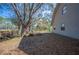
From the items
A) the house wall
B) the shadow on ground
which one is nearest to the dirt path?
the shadow on ground

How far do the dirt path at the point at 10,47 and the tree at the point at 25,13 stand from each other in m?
0.25

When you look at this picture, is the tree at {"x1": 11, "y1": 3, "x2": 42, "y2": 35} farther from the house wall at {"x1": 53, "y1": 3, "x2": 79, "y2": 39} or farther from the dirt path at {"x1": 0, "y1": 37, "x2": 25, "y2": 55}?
the house wall at {"x1": 53, "y1": 3, "x2": 79, "y2": 39}

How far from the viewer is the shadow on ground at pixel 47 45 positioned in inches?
138

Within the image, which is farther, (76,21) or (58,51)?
(76,21)

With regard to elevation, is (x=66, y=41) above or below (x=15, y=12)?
below

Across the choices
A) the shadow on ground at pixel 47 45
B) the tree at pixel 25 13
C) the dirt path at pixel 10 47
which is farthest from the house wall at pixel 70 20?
the dirt path at pixel 10 47

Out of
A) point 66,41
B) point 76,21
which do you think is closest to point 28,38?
point 66,41

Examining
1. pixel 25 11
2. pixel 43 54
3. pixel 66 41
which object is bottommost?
pixel 43 54

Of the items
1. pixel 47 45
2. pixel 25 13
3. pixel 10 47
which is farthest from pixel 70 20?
pixel 10 47

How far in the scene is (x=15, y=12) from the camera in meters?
3.55

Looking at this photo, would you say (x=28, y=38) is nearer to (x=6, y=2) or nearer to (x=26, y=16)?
(x=26, y=16)

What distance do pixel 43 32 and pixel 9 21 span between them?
0.73 m

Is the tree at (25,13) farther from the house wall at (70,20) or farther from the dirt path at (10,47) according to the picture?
the house wall at (70,20)

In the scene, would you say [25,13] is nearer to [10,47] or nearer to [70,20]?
[10,47]
